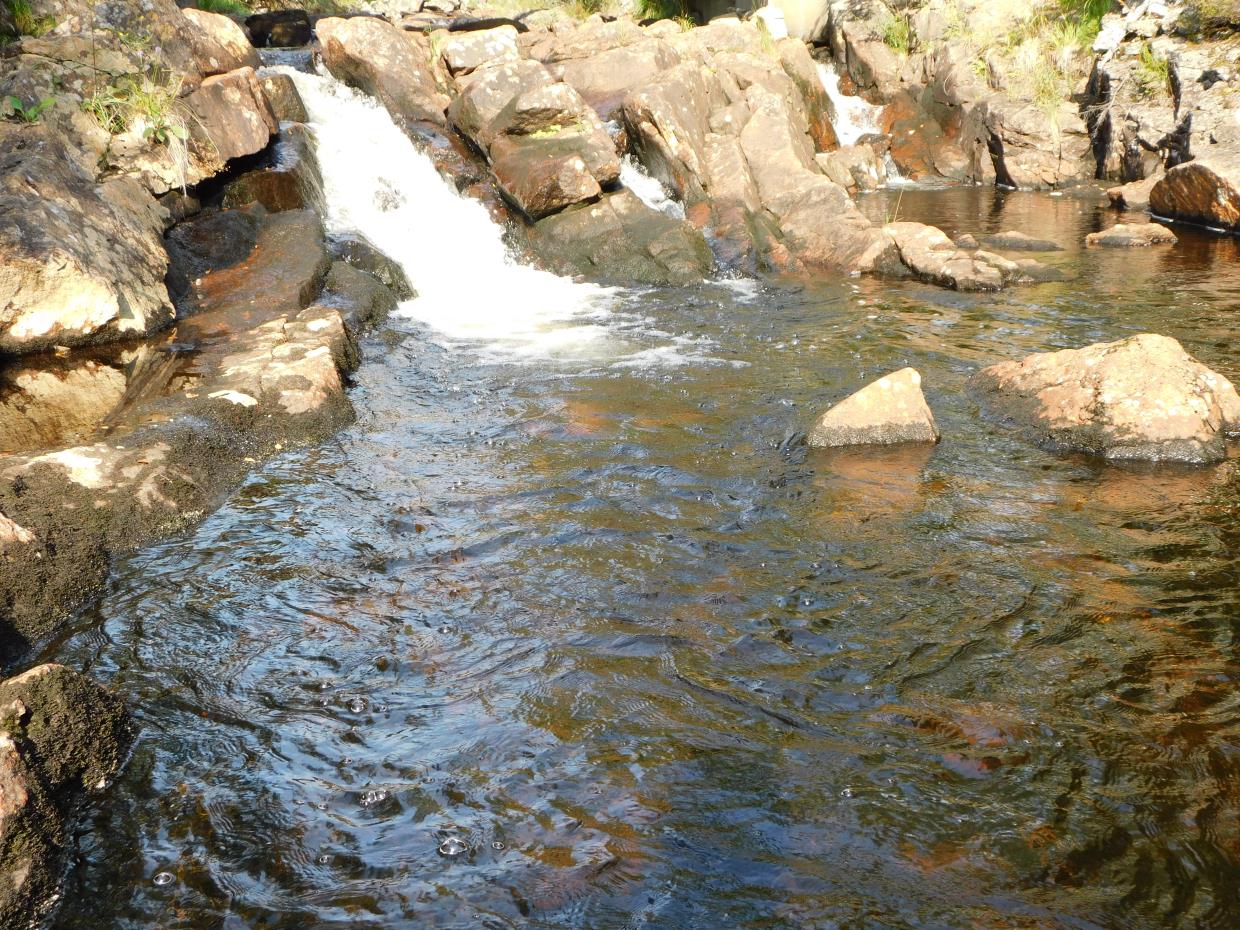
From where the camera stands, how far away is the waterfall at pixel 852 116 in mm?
20484

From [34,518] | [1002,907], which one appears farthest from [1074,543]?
[34,518]

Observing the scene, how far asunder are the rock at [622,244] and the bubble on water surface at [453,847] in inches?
353

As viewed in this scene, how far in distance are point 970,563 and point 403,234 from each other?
884 cm

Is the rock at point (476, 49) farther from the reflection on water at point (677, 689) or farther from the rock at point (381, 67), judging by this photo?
the reflection on water at point (677, 689)

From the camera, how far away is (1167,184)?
45.6 feet

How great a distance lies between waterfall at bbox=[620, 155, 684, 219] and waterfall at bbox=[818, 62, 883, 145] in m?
8.15

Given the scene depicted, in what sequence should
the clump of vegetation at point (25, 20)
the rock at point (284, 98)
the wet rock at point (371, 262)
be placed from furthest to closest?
the rock at point (284, 98)
the wet rock at point (371, 262)
the clump of vegetation at point (25, 20)

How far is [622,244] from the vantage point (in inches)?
466

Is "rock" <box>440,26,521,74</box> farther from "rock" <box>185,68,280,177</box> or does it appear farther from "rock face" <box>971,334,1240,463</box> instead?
"rock face" <box>971,334,1240,463</box>

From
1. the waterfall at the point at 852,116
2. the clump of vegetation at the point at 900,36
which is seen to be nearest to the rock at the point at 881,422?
the waterfall at the point at 852,116

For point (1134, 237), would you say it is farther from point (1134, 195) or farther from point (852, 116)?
point (852, 116)

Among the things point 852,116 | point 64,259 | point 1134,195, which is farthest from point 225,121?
point 852,116

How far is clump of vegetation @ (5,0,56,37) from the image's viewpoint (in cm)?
957

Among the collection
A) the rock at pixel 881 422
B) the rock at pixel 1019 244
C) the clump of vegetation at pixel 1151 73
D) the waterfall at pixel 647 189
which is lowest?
the rock at pixel 881 422
